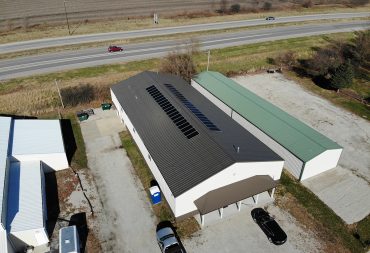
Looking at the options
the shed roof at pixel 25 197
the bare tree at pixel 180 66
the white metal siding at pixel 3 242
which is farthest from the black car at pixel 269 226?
the bare tree at pixel 180 66

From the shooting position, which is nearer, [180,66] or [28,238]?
[28,238]

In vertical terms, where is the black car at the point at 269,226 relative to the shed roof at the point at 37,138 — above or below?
below

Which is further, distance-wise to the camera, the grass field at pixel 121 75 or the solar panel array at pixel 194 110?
Result: the grass field at pixel 121 75

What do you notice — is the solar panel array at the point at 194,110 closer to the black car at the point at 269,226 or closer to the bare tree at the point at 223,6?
the black car at the point at 269,226

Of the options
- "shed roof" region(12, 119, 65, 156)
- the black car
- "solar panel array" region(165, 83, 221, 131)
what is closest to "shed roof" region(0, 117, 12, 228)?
"shed roof" region(12, 119, 65, 156)

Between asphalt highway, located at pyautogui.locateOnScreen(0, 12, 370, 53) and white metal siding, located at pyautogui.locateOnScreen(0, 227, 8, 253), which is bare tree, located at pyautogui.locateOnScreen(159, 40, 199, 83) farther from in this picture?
white metal siding, located at pyautogui.locateOnScreen(0, 227, 8, 253)

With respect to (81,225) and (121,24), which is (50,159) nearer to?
(81,225)

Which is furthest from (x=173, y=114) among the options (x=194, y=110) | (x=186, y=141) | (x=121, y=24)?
A: (x=121, y=24)
